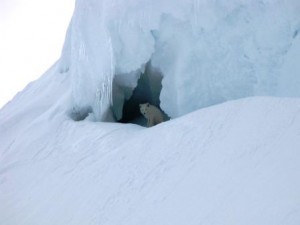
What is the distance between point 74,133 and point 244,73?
7.81 feet

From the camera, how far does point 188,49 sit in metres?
5.27

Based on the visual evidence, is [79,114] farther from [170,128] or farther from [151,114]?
[170,128]

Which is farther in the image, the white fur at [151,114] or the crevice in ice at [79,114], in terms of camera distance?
the crevice in ice at [79,114]

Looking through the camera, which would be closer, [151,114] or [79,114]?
[151,114]

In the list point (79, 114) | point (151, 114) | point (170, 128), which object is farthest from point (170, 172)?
point (79, 114)

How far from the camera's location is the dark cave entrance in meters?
6.34

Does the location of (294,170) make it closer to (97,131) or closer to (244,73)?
(244,73)

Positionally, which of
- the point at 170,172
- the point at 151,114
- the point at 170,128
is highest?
the point at 170,128

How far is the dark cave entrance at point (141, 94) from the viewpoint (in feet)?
20.8

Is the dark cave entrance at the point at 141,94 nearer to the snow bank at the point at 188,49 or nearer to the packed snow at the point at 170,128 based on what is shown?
the packed snow at the point at 170,128

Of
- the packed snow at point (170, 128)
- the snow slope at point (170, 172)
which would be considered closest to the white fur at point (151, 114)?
the packed snow at point (170, 128)

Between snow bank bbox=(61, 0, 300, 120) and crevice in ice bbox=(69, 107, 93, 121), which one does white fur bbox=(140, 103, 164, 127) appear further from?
crevice in ice bbox=(69, 107, 93, 121)

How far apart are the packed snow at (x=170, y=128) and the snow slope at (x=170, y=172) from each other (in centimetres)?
1

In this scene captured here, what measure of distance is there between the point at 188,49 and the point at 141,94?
1.99 meters
